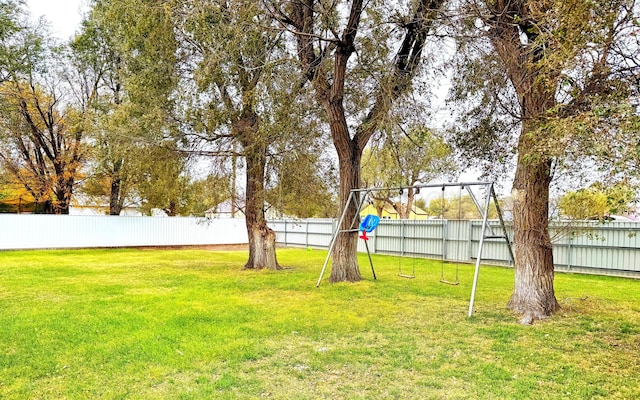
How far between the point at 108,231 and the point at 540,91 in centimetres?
1488

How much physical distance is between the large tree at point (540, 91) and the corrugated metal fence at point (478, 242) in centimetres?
116

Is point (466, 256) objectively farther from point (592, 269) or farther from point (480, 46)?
point (480, 46)

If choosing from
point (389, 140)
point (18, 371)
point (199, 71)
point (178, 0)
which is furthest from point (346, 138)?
point (18, 371)

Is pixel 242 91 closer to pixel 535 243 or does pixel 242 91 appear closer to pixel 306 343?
pixel 306 343

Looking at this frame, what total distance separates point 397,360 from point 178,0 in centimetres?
552

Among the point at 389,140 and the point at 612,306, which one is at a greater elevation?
the point at 389,140

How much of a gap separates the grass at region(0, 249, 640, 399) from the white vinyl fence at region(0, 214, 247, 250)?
684 cm

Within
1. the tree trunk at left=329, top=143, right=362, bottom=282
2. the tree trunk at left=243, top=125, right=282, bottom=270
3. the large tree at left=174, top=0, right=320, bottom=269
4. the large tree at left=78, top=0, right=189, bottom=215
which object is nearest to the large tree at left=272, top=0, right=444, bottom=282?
the tree trunk at left=329, top=143, right=362, bottom=282

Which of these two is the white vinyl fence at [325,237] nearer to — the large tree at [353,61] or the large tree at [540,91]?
the large tree at [540,91]

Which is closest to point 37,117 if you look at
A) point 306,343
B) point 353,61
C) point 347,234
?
point 353,61

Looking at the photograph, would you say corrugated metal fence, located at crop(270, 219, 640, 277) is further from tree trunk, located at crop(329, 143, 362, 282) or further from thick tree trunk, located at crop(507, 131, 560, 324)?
tree trunk, located at crop(329, 143, 362, 282)

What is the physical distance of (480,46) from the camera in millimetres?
5352

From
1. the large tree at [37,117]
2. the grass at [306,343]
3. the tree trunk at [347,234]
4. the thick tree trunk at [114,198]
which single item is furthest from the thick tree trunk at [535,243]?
the thick tree trunk at [114,198]

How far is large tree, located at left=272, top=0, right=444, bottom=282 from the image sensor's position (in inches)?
243
